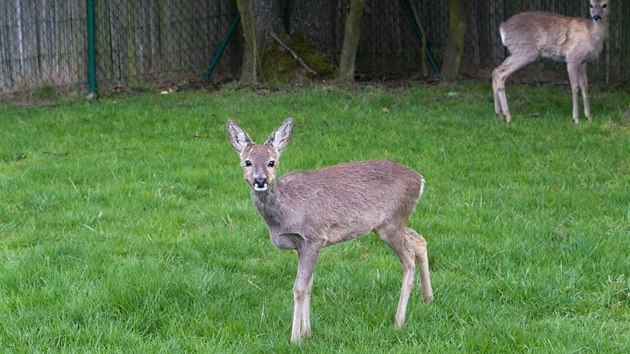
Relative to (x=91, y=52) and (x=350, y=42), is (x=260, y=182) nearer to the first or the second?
(x=91, y=52)

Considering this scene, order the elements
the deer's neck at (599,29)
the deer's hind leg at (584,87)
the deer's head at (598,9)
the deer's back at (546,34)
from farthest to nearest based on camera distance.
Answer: the deer's back at (546,34) → the deer's neck at (599,29) → the deer's head at (598,9) → the deer's hind leg at (584,87)

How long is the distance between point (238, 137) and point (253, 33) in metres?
7.98

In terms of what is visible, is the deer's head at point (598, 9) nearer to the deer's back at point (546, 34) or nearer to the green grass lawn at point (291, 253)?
the deer's back at point (546, 34)

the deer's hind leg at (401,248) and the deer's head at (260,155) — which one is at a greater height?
the deer's head at (260,155)

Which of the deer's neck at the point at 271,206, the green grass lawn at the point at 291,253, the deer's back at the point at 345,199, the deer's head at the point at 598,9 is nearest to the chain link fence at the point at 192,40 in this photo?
the green grass lawn at the point at 291,253

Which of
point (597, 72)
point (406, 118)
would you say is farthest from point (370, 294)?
point (597, 72)

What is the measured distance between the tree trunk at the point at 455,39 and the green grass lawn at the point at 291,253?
252cm

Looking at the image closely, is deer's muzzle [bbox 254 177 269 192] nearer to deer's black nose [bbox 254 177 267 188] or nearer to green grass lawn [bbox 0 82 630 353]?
deer's black nose [bbox 254 177 267 188]

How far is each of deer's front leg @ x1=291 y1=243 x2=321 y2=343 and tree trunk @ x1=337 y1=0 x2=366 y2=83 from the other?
27.4 ft

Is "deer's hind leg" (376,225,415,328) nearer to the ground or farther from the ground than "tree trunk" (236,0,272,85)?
nearer to the ground

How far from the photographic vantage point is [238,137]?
16.7 feet

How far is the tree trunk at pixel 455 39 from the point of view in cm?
1329

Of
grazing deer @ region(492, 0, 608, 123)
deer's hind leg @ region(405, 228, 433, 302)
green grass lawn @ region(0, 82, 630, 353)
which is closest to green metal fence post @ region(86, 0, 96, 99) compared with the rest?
green grass lawn @ region(0, 82, 630, 353)

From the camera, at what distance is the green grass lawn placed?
4922 millimetres
